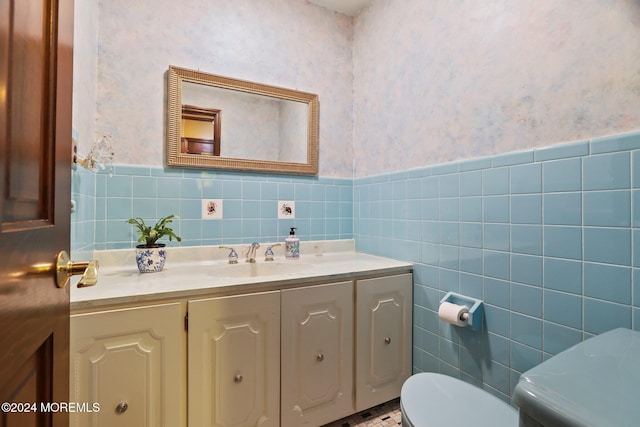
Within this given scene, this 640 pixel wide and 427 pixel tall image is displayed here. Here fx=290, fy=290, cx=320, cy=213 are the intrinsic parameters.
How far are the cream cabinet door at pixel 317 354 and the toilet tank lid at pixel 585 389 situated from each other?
85 cm

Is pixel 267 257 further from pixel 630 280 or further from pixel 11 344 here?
pixel 630 280

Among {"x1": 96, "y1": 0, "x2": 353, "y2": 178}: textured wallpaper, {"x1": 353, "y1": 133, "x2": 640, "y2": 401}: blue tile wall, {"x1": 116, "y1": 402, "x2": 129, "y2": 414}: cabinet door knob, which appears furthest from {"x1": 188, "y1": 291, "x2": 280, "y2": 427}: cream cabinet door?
{"x1": 96, "y1": 0, "x2": 353, "y2": 178}: textured wallpaper

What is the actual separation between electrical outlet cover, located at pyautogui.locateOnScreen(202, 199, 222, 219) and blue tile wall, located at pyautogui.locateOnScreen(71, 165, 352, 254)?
0.03m

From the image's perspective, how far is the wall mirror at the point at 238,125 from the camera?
159cm

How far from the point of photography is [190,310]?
3.48ft

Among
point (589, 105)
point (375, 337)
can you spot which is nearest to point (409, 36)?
point (589, 105)

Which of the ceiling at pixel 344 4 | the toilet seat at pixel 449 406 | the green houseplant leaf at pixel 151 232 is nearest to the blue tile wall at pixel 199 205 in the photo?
the green houseplant leaf at pixel 151 232

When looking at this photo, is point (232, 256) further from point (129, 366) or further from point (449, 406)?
point (449, 406)

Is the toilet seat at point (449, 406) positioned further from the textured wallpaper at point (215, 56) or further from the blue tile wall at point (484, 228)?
the textured wallpaper at point (215, 56)

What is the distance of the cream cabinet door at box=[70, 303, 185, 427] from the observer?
918mm

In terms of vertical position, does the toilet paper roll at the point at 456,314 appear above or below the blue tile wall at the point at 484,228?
below

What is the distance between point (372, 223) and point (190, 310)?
123 centimetres

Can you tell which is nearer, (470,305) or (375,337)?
(470,305)

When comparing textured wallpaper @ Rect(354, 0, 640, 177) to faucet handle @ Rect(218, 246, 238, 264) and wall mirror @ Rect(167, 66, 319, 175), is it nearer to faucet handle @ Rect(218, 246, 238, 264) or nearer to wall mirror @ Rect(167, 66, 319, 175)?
wall mirror @ Rect(167, 66, 319, 175)
